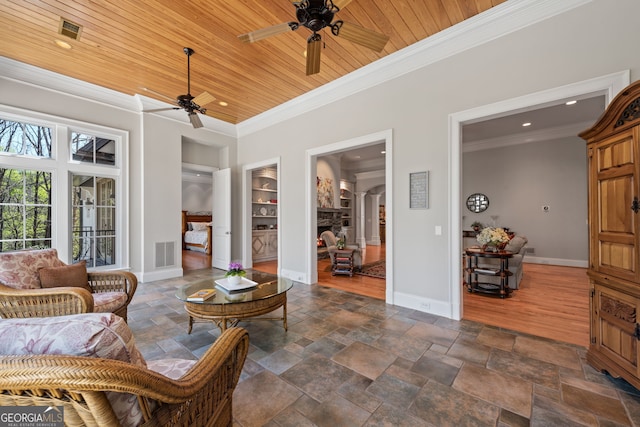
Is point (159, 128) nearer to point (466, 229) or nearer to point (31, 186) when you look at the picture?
point (31, 186)

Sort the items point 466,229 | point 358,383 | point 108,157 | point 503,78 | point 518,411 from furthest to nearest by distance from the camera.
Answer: point 466,229 → point 108,157 → point 503,78 → point 358,383 → point 518,411

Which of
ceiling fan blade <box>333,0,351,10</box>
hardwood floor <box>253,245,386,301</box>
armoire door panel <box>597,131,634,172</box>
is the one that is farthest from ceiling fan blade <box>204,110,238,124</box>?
armoire door panel <box>597,131,634,172</box>

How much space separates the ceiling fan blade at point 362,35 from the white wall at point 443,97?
55.2 inches

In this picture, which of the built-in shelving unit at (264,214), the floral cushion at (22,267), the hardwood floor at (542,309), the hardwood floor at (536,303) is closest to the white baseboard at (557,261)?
the hardwood floor at (536,303)

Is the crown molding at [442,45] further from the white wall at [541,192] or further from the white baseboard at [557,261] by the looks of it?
the white baseboard at [557,261]

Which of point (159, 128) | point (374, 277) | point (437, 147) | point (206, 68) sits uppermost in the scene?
point (206, 68)

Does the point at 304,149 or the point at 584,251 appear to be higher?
the point at 304,149

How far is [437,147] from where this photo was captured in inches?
131

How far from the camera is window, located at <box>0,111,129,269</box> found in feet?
12.8

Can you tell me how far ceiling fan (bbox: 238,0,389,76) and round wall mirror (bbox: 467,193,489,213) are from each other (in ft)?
22.7

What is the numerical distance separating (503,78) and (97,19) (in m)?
4.63

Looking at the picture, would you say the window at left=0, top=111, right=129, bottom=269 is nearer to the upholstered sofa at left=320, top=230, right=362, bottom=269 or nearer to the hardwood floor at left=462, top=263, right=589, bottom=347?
the upholstered sofa at left=320, top=230, right=362, bottom=269

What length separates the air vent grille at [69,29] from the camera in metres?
2.96

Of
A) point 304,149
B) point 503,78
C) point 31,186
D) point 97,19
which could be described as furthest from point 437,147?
point 31,186
